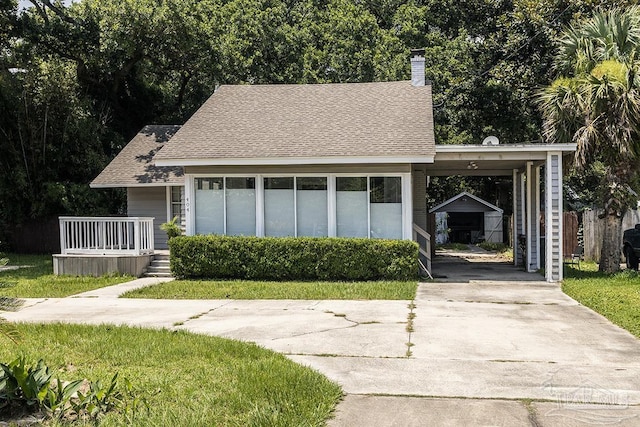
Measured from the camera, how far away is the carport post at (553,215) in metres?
13.1

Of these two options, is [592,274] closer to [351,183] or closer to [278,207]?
[351,183]

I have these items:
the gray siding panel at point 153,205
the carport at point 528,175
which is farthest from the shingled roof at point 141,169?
the carport at point 528,175

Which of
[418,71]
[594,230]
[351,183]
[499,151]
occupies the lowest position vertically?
[594,230]

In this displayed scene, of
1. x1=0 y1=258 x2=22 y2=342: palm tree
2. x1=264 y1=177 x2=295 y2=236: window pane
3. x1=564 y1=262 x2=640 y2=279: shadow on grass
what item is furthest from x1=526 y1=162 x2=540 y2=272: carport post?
x1=0 y1=258 x2=22 y2=342: palm tree

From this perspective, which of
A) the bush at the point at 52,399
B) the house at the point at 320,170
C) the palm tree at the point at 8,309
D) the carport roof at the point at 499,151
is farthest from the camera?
the house at the point at 320,170

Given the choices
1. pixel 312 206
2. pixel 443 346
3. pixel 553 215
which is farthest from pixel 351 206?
pixel 443 346

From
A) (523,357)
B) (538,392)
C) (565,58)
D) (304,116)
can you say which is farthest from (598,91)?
(538,392)

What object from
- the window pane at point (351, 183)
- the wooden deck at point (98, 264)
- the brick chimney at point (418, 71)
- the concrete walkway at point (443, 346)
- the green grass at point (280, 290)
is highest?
the brick chimney at point (418, 71)

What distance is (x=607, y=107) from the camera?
13312 millimetres

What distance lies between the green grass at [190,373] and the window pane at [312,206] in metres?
6.98

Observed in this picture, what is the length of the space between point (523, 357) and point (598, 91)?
8827mm

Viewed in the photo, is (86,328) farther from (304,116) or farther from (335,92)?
(335,92)

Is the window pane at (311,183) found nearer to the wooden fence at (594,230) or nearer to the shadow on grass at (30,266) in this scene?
the shadow on grass at (30,266)

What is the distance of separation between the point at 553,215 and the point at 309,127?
21.1 feet
